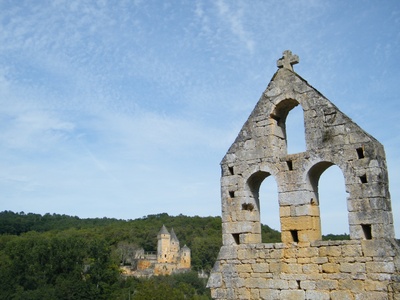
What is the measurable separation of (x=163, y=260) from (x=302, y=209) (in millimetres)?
87486

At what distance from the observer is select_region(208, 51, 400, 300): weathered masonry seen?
6.63m

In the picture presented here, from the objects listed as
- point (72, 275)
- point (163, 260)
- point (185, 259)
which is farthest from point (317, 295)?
point (163, 260)

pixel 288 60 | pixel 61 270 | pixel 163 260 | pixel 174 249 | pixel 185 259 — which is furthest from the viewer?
pixel 174 249

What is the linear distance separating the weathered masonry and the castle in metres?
74.3

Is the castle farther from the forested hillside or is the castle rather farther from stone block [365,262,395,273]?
stone block [365,262,395,273]

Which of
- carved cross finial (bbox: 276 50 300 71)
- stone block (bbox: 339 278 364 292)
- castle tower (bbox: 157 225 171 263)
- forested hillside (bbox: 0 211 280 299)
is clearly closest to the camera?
stone block (bbox: 339 278 364 292)

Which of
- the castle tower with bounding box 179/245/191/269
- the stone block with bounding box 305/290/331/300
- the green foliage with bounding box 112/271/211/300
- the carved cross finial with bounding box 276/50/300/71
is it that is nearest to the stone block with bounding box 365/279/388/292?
the stone block with bounding box 305/290/331/300

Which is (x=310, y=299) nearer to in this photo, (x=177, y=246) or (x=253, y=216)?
(x=253, y=216)

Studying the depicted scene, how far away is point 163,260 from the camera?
300 ft

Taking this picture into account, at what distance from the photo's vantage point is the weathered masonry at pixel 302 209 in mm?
6633

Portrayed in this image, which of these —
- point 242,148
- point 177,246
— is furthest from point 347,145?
point 177,246

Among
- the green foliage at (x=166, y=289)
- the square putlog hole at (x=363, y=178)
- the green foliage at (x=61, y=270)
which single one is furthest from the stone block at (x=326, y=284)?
the green foliage at (x=61, y=270)

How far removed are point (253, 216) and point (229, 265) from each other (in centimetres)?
101

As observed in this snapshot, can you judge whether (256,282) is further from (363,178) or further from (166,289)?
(166,289)
